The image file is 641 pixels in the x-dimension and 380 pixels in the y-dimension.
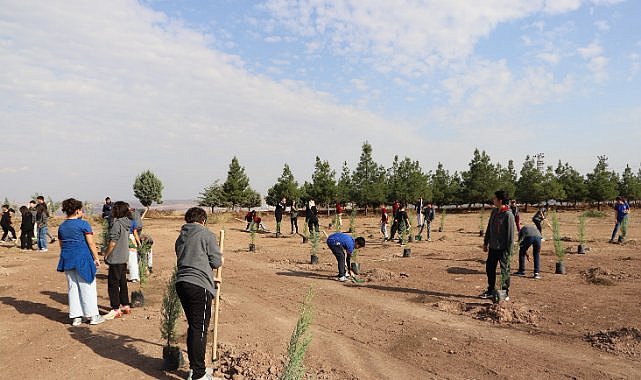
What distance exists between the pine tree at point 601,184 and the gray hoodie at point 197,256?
57.7m

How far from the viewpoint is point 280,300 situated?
8.20m

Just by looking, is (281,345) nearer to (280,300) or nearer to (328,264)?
(280,300)

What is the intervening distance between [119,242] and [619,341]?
7156mm

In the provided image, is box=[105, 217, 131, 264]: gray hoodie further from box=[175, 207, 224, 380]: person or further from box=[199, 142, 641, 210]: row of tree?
box=[199, 142, 641, 210]: row of tree

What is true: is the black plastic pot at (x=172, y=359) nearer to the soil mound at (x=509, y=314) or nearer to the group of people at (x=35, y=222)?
the soil mound at (x=509, y=314)

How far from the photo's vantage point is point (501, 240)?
7.70 metres

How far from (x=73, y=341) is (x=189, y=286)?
251 centimetres

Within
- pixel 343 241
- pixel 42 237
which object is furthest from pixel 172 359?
pixel 42 237

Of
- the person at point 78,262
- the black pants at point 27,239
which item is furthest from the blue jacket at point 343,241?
the black pants at point 27,239

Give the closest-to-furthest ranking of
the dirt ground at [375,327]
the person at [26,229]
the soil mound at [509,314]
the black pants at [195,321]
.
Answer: the black pants at [195,321] → the dirt ground at [375,327] → the soil mound at [509,314] → the person at [26,229]

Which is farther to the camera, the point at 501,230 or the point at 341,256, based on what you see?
the point at 341,256

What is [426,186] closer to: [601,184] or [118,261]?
[601,184]

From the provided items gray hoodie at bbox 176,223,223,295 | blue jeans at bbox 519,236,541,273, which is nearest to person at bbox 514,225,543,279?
blue jeans at bbox 519,236,541,273

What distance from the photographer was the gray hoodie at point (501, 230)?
7613mm
